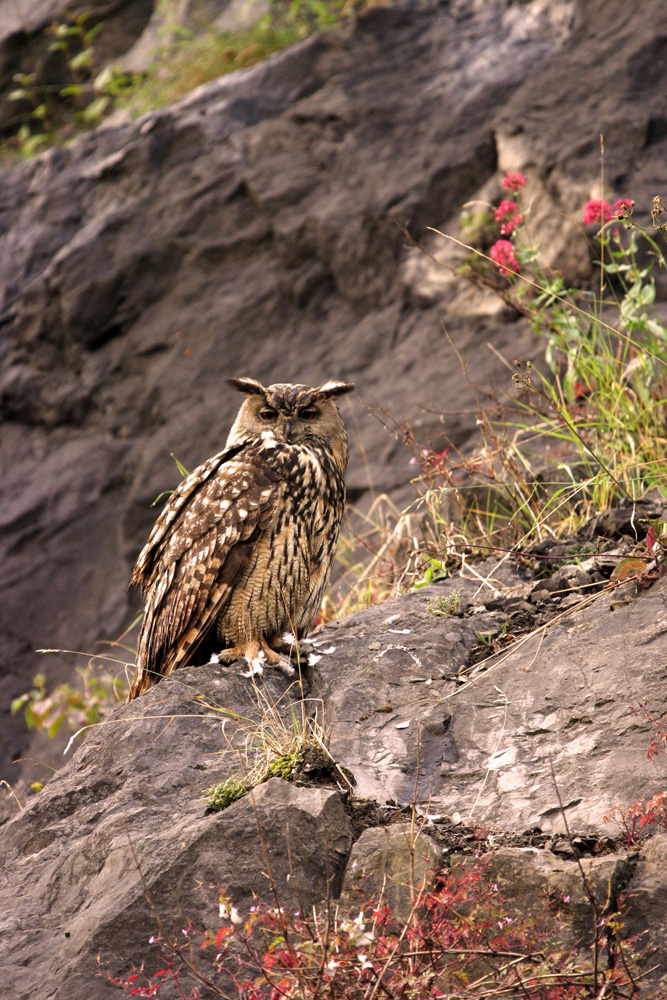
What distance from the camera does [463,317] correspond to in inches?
284

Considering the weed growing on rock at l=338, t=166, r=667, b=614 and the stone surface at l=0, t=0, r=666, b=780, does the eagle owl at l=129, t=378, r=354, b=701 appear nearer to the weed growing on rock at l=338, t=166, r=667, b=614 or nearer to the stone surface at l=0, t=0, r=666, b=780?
the weed growing on rock at l=338, t=166, r=667, b=614

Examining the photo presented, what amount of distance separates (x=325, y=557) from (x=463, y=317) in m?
3.98

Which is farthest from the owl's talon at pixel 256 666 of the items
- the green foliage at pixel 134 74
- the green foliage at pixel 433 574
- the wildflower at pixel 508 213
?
the green foliage at pixel 134 74

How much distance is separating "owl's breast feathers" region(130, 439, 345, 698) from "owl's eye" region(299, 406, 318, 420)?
121 millimetres

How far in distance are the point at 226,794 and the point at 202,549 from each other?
1130mm

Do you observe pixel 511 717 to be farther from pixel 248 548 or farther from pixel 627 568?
pixel 248 548

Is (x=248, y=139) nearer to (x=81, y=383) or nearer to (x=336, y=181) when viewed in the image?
(x=336, y=181)

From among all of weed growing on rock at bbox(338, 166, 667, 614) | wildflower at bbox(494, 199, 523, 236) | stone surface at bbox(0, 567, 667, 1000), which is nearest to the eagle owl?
stone surface at bbox(0, 567, 667, 1000)

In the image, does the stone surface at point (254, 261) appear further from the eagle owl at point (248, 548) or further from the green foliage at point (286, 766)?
the green foliage at point (286, 766)

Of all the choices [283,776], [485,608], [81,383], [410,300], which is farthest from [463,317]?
[283,776]

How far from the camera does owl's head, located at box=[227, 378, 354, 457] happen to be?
3.82 metres

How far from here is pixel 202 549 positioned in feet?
11.7

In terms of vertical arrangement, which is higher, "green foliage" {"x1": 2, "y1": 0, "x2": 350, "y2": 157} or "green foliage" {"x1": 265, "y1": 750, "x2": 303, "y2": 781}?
"green foliage" {"x1": 2, "y1": 0, "x2": 350, "y2": 157}

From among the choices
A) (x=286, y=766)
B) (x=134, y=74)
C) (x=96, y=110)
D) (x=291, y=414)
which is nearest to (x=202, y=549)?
(x=291, y=414)
